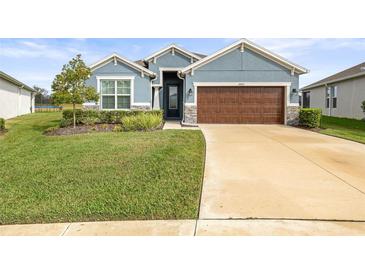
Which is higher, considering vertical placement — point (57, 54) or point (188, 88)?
point (57, 54)

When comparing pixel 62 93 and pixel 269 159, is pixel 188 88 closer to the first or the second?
pixel 62 93

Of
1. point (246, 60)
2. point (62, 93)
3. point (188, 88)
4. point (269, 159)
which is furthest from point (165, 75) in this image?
point (269, 159)

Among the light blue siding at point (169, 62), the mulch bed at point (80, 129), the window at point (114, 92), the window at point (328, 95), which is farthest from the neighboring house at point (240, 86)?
the window at point (328, 95)

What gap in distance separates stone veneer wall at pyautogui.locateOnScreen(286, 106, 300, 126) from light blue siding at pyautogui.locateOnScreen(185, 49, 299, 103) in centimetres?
47

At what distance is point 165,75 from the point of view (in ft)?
70.5

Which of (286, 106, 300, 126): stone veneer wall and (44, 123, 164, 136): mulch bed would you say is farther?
(286, 106, 300, 126): stone veneer wall

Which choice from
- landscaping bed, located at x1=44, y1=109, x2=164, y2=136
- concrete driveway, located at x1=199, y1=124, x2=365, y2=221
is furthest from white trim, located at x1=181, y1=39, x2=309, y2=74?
concrete driveway, located at x1=199, y1=124, x2=365, y2=221

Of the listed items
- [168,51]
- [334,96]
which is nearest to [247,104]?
[168,51]

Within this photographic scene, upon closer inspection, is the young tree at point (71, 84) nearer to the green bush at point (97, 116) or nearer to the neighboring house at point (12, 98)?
the green bush at point (97, 116)

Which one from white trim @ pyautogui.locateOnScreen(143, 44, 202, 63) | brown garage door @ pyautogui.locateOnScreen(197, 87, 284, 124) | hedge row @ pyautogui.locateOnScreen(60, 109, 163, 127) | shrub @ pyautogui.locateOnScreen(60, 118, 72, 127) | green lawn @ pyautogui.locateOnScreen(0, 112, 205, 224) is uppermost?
white trim @ pyautogui.locateOnScreen(143, 44, 202, 63)

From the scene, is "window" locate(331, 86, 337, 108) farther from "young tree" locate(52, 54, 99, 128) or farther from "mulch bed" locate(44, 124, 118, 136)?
"young tree" locate(52, 54, 99, 128)

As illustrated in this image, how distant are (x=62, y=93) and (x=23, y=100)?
19.0 m

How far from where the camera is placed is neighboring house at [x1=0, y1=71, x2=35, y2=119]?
69.7ft

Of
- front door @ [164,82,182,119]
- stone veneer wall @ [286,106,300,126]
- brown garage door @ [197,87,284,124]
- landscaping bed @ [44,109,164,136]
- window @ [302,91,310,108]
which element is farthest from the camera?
window @ [302,91,310,108]
